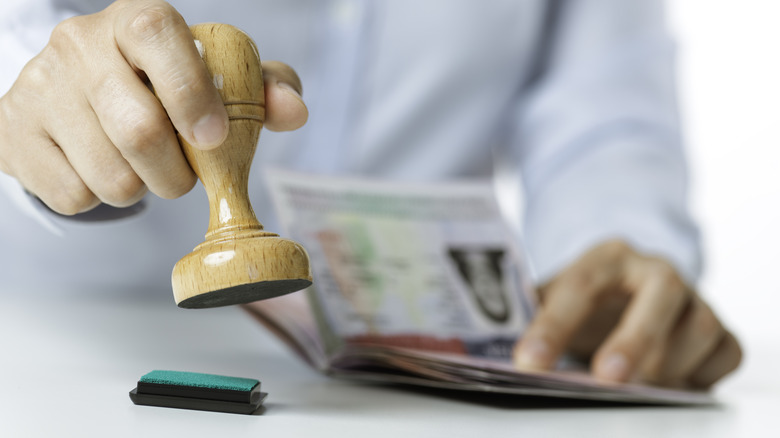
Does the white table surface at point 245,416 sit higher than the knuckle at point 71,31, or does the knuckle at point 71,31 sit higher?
the knuckle at point 71,31

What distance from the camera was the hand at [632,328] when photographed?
61cm

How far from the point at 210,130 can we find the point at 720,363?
0.56 meters

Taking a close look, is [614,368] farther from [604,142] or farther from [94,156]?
[604,142]

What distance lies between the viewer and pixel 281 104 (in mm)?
382

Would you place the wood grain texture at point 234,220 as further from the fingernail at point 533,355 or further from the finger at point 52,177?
the fingernail at point 533,355

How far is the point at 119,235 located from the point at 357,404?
2.13 feet

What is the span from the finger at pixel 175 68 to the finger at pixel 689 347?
51 cm

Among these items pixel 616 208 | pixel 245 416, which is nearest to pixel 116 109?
pixel 245 416

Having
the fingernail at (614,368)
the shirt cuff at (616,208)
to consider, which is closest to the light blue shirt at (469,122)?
the shirt cuff at (616,208)

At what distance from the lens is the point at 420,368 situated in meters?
0.48

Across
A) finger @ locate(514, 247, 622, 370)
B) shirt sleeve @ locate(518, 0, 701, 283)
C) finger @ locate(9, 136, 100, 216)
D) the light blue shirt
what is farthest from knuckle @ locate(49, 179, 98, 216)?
shirt sleeve @ locate(518, 0, 701, 283)

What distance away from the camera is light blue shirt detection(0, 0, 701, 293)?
0.96 metres

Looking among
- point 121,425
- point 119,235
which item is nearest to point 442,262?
point 121,425

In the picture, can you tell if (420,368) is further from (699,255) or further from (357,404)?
(699,255)
